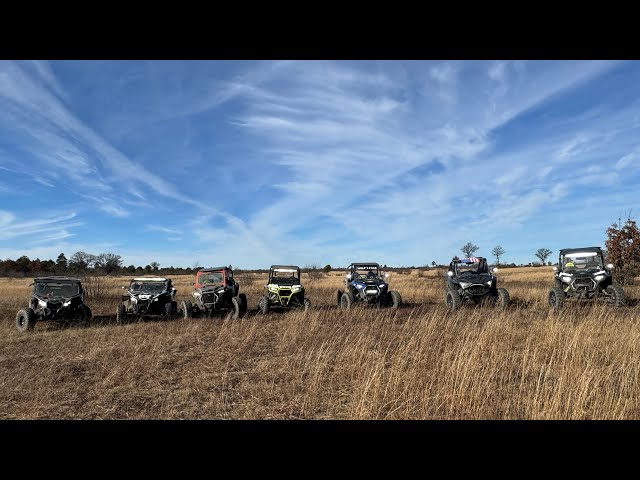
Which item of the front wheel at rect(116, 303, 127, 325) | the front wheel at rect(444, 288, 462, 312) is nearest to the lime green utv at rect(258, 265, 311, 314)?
the front wheel at rect(116, 303, 127, 325)

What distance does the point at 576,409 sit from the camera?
379 cm

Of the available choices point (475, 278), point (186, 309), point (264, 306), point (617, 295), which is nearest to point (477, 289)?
point (475, 278)

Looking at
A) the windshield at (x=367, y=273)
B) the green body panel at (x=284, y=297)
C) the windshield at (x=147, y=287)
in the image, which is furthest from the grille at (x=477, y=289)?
the windshield at (x=147, y=287)

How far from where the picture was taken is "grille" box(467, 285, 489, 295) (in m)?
14.3

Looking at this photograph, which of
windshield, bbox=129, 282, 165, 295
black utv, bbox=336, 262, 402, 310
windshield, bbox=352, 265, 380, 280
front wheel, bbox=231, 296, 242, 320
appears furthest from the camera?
windshield, bbox=352, 265, 380, 280

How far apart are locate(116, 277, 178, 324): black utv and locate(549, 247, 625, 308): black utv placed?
13.5 metres

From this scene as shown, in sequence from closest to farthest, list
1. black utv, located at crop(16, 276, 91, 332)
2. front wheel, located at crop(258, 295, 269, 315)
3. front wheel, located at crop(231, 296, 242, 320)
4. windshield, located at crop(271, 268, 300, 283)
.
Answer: black utv, located at crop(16, 276, 91, 332)
front wheel, located at crop(231, 296, 242, 320)
front wheel, located at crop(258, 295, 269, 315)
windshield, located at crop(271, 268, 300, 283)

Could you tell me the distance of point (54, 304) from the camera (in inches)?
513

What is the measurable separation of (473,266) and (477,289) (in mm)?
1914

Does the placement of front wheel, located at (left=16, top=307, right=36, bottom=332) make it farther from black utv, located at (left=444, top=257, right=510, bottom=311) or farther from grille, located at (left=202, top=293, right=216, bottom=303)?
black utv, located at (left=444, top=257, right=510, bottom=311)

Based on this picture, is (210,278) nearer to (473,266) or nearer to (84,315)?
(84,315)

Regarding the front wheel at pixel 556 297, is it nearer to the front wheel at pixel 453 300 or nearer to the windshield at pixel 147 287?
the front wheel at pixel 453 300

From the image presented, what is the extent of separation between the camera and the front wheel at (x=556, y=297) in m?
13.6

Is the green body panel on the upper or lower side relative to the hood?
lower
